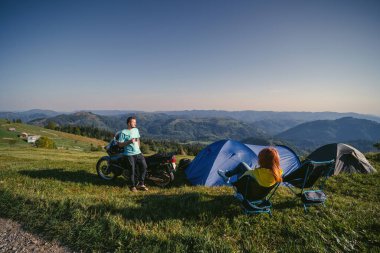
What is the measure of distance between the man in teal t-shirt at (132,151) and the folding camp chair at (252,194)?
523 cm

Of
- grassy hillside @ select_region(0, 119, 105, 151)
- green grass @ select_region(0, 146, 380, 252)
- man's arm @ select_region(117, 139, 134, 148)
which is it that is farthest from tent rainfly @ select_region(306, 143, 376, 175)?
grassy hillside @ select_region(0, 119, 105, 151)

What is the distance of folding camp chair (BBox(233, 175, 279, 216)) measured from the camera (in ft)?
19.8

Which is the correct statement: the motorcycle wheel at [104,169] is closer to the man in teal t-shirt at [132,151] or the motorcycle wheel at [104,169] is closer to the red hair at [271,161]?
the man in teal t-shirt at [132,151]

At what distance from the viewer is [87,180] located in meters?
11.2

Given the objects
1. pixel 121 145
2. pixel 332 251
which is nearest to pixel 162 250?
pixel 332 251

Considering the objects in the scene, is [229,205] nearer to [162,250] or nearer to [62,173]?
[162,250]

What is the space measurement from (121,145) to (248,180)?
5981 millimetres

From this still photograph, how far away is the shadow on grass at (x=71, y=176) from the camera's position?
35.8 ft

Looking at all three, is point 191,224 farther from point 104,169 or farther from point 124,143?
point 104,169

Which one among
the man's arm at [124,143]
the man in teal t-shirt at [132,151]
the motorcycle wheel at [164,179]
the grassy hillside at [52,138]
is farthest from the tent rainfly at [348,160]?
the grassy hillside at [52,138]

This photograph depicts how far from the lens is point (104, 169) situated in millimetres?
11766

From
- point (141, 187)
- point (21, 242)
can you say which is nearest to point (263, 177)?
point (21, 242)

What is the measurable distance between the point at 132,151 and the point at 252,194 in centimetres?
581

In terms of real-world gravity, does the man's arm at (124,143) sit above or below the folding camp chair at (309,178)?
above
